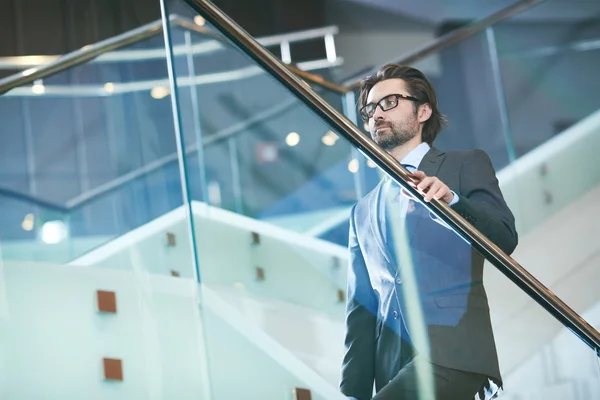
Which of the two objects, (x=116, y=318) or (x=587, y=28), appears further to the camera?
(x=587, y=28)

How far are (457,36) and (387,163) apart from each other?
2.33 metres

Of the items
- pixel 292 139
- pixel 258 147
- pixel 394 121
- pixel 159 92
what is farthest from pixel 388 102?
pixel 292 139

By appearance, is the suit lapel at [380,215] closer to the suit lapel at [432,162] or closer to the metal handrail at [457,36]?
the suit lapel at [432,162]

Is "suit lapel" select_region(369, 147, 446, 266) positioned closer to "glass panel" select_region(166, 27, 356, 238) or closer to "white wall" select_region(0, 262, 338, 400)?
"white wall" select_region(0, 262, 338, 400)

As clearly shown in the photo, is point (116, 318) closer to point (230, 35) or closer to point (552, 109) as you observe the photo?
point (230, 35)

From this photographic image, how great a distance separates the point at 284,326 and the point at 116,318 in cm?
43

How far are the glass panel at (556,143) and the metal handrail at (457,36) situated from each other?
0.08 meters

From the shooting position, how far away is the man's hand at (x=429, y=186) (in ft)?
5.96

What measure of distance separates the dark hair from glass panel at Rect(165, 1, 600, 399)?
0.38 ft

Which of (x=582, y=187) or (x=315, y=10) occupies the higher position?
(x=315, y=10)

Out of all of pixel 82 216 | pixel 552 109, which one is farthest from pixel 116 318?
pixel 552 109

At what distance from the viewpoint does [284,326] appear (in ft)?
7.06

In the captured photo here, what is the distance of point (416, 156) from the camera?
6.80ft

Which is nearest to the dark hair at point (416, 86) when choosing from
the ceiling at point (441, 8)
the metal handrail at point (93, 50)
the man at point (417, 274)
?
the man at point (417, 274)
